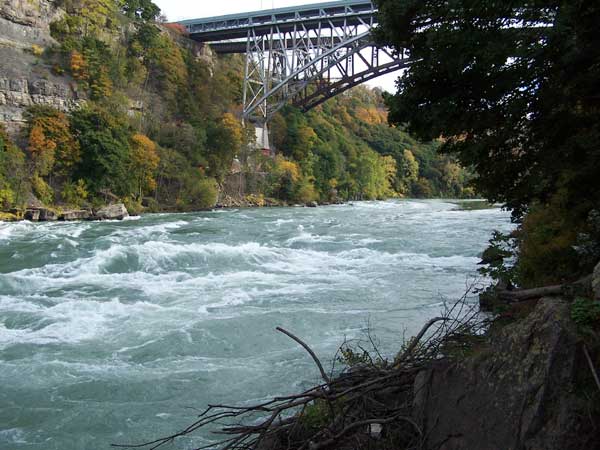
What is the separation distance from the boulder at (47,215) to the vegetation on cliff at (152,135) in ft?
3.42

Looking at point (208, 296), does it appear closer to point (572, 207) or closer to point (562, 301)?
point (572, 207)

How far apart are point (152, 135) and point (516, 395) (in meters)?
33.4

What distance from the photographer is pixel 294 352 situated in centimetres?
621

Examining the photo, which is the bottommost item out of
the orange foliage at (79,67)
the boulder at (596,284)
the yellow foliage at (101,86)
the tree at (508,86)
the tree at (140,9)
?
the boulder at (596,284)

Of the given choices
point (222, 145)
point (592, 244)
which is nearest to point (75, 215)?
point (222, 145)

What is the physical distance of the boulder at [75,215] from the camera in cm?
2197

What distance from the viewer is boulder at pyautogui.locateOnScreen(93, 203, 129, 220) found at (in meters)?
22.6

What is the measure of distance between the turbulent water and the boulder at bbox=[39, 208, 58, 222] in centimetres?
520

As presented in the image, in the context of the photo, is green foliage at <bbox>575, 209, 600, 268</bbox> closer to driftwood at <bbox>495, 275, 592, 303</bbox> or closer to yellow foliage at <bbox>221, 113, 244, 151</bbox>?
driftwood at <bbox>495, 275, 592, 303</bbox>

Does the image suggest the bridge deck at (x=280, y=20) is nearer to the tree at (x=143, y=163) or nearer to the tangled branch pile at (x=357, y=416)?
the tree at (x=143, y=163)

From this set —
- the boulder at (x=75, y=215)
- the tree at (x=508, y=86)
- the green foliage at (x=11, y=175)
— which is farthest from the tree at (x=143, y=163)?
the tree at (x=508, y=86)

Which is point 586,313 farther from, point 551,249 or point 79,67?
point 79,67

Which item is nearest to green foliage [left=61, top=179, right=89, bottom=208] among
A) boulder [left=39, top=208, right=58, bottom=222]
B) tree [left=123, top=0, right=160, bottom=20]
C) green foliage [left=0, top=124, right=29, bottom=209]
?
green foliage [left=0, top=124, right=29, bottom=209]

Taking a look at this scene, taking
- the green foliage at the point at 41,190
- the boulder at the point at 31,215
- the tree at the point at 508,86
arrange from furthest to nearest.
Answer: the green foliage at the point at 41,190 < the boulder at the point at 31,215 < the tree at the point at 508,86
